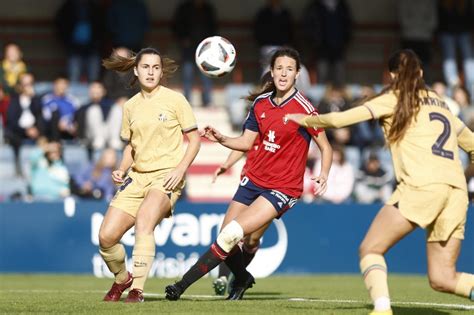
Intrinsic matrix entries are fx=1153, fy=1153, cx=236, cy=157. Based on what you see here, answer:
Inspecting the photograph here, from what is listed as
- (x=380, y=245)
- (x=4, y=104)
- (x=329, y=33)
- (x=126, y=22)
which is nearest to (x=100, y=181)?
(x=4, y=104)

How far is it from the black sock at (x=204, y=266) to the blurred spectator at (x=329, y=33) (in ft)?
42.3

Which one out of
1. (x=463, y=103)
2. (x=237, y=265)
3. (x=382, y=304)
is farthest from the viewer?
(x=463, y=103)

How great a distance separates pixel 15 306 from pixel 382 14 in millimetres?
17510

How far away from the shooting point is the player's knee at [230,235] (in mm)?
10070

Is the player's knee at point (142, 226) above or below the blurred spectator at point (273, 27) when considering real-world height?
below

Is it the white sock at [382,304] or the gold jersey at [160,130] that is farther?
the gold jersey at [160,130]

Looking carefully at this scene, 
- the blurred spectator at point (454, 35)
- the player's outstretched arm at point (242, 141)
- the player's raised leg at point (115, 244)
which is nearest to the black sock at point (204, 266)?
the player's raised leg at point (115, 244)

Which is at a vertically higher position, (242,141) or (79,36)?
(79,36)

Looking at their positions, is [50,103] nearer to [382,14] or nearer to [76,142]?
[76,142]

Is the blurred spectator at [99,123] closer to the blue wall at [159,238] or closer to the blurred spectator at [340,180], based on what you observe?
the blue wall at [159,238]

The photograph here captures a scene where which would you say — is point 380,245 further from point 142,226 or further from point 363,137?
point 363,137

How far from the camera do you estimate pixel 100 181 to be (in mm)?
17859

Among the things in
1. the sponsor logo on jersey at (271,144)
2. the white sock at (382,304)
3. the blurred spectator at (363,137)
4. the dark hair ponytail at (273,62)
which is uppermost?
A: the dark hair ponytail at (273,62)

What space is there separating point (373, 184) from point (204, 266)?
8.87 metres
